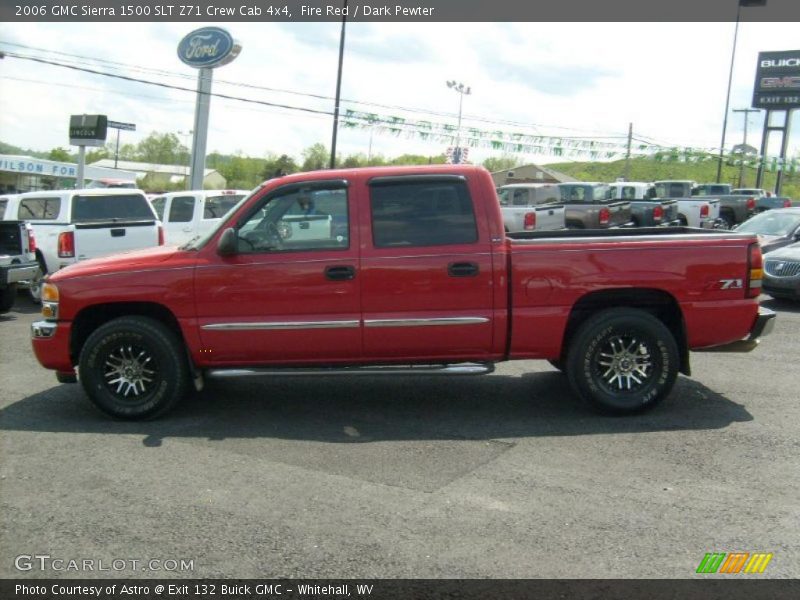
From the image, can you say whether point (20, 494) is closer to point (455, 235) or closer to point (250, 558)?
point (250, 558)

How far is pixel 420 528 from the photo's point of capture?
4.08 m

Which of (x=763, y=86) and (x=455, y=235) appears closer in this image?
(x=455, y=235)

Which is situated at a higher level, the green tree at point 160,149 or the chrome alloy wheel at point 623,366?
the green tree at point 160,149

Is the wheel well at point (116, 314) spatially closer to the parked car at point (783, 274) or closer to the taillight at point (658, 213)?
the parked car at point (783, 274)

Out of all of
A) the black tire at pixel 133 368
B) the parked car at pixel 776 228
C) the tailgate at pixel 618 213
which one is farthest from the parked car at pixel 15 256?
the tailgate at pixel 618 213

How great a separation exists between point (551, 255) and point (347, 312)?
162cm

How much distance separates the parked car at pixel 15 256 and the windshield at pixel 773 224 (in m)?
12.6

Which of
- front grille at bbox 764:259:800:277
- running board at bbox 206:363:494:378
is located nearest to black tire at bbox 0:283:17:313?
running board at bbox 206:363:494:378

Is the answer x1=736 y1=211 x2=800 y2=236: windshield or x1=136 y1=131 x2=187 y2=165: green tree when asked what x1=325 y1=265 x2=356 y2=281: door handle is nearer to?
x1=736 y1=211 x2=800 y2=236: windshield

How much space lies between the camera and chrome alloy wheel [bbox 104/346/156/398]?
6.00 m

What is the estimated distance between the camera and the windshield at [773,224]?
14.3 m

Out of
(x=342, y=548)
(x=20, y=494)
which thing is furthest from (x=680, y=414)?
(x=20, y=494)

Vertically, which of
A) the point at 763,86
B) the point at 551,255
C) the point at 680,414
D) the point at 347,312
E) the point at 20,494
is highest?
the point at 763,86
